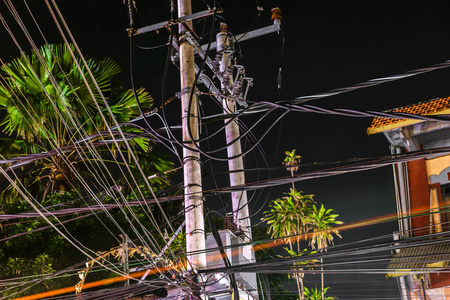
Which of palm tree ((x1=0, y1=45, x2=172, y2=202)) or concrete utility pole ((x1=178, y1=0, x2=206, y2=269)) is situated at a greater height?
palm tree ((x1=0, y1=45, x2=172, y2=202))

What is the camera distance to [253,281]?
10.6 m

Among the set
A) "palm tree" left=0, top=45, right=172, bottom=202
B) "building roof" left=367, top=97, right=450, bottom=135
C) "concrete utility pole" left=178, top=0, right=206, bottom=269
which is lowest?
"concrete utility pole" left=178, top=0, right=206, bottom=269

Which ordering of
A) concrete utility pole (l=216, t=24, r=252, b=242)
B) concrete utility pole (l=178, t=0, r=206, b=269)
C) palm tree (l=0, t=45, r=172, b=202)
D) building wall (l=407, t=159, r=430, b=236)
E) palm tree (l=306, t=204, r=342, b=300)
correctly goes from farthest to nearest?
1. palm tree (l=306, t=204, r=342, b=300)
2. palm tree (l=0, t=45, r=172, b=202)
3. building wall (l=407, t=159, r=430, b=236)
4. concrete utility pole (l=216, t=24, r=252, b=242)
5. concrete utility pole (l=178, t=0, r=206, b=269)

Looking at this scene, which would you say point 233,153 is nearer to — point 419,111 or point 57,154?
point 419,111

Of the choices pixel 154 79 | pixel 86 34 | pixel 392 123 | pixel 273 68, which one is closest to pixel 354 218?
pixel 273 68

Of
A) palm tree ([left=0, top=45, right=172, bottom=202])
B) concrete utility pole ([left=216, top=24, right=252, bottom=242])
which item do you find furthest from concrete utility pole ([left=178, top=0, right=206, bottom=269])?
palm tree ([left=0, top=45, right=172, bottom=202])

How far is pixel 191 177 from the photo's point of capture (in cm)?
727

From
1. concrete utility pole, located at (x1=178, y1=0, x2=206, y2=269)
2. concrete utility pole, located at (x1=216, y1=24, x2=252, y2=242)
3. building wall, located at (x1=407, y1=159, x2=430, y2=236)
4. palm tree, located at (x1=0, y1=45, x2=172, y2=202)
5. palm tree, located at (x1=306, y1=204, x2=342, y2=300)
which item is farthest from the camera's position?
palm tree, located at (x1=306, y1=204, x2=342, y2=300)

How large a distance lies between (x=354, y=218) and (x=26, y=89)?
76.0ft

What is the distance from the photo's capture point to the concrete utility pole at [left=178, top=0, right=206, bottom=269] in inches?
272

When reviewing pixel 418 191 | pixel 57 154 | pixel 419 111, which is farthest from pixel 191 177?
pixel 57 154

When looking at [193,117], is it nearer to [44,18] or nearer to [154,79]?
[44,18]

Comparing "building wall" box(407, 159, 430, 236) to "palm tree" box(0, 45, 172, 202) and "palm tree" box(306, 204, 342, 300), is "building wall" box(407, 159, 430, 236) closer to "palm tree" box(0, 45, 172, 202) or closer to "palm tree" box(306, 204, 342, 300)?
"palm tree" box(0, 45, 172, 202)

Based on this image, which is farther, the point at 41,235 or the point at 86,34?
the point at 86,34
